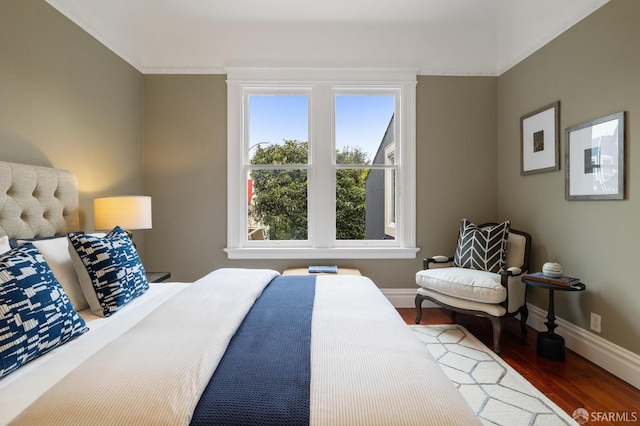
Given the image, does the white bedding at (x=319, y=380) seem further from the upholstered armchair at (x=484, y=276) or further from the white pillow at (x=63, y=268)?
the upholstered armchair at (x=484, y=276)

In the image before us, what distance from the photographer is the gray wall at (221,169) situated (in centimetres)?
332

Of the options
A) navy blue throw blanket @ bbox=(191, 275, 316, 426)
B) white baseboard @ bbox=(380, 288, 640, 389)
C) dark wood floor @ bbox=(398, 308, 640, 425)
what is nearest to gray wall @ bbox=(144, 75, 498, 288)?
white baseboard @ bbox=(380, 288, 640, 389)

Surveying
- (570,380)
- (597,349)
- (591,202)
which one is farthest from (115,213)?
(597,349)

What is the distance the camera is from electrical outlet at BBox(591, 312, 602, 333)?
87.3 inches

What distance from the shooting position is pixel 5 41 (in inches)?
73.4

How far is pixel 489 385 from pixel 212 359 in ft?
5.96

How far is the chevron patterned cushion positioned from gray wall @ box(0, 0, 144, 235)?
331 cm

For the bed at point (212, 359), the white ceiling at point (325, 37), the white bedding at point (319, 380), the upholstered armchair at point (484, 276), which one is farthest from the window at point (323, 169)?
the white bedding at point (319, 380)

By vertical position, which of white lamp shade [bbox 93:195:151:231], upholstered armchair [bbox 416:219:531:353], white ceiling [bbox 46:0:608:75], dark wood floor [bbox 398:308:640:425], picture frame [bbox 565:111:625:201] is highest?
white ceiling [bbox 46:0:608:75]

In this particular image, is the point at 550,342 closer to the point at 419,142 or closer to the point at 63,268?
the point at 419,142

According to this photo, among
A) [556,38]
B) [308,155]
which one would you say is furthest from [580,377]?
[308,155]

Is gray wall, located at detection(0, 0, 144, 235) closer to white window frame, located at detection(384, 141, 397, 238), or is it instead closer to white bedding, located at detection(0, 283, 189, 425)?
white bedding, located at detection(0, 283, 189, 425)

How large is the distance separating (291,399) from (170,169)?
308 cm

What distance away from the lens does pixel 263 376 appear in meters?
0.91
